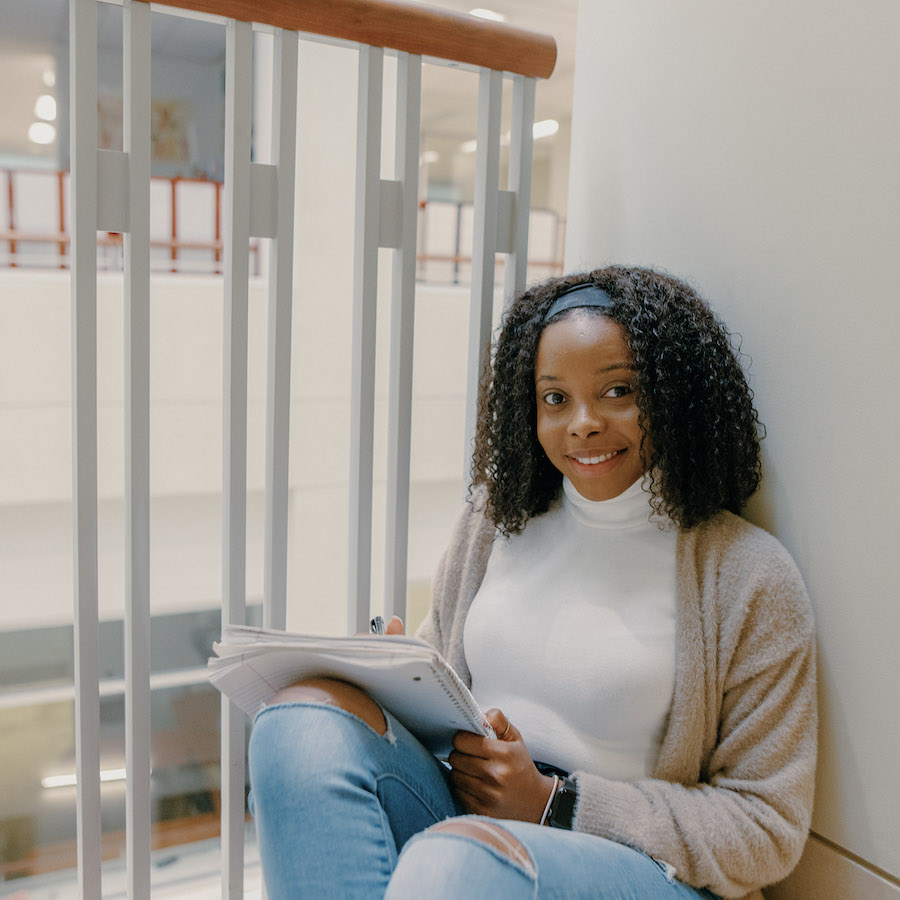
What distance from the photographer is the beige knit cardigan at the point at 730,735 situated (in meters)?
0.90

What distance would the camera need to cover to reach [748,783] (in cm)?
92

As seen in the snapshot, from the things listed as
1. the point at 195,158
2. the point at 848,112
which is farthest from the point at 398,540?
the point at 195,158

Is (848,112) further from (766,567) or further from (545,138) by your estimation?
(545,138)

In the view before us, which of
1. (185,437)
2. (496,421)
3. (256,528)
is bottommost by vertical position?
(256,528)

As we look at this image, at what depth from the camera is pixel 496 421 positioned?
1191mm

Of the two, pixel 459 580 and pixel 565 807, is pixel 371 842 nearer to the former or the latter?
pixel 565 807

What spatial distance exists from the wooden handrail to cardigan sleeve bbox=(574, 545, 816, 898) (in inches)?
32.0

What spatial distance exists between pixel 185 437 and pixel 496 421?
3.85 metres

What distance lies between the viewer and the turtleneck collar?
1.07 meters

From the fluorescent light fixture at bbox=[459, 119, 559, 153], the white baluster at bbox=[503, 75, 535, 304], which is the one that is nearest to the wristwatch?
the white baluster at bbox=[503, 75, 535, 304]

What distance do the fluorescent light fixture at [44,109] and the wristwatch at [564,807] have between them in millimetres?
5429

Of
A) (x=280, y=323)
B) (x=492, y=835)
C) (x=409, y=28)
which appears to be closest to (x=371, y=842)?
(x=492, y=835)

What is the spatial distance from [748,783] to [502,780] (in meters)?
0.26

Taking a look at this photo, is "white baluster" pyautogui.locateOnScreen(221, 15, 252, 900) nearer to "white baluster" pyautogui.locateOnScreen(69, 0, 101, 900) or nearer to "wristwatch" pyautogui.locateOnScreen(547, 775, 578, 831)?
"white baluster" pyautogui.locateOnScreen(69, 0, 101, 900)
